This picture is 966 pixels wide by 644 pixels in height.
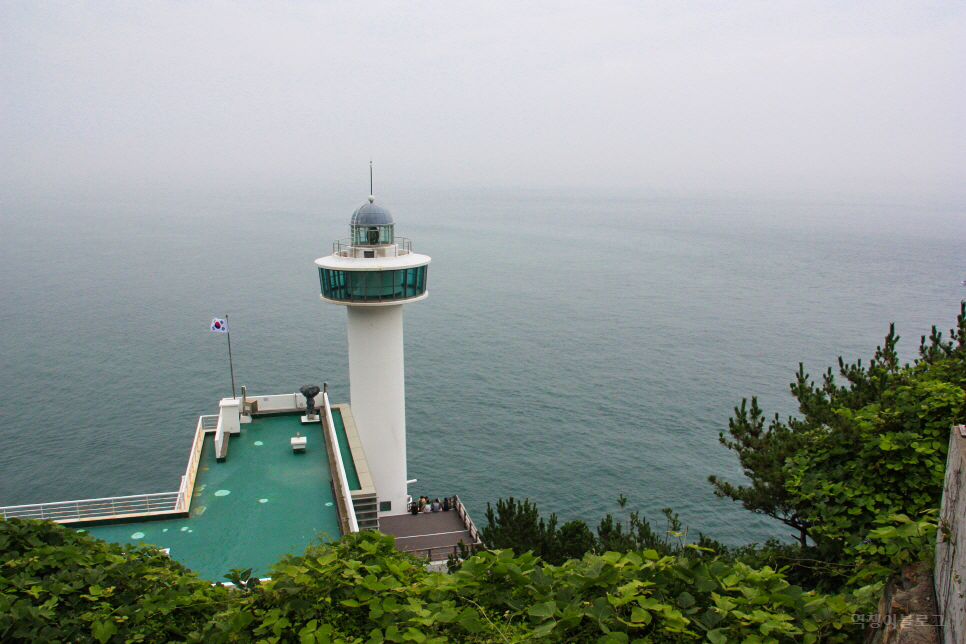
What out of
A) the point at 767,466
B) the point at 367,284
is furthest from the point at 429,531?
the point at 767,466

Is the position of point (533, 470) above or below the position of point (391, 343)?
below

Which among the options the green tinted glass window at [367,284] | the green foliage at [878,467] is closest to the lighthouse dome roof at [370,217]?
the green tinted glass window at [367,284]

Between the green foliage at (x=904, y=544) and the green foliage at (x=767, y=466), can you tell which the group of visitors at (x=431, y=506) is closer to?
the green foliage at (x=767, y=466)

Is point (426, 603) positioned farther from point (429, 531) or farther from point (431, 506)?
point (431, 506)

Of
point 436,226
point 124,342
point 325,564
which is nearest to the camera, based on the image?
point 325,564

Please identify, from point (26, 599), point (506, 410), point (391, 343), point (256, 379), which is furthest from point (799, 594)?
point (256, 379)

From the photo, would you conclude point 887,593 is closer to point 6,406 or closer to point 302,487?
point 302,487
